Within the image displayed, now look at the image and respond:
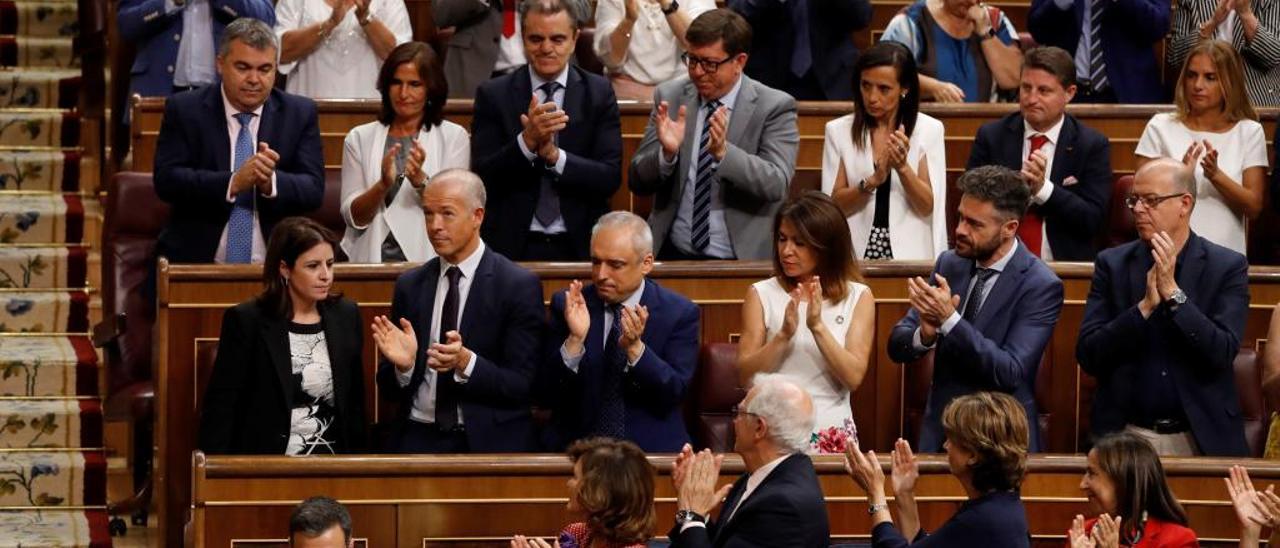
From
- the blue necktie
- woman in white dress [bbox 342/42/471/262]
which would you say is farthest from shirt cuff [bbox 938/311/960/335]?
the blue necktie

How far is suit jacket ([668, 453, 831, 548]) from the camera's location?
3.57 metres

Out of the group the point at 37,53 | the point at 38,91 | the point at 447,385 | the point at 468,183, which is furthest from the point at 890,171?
the point at 37,53

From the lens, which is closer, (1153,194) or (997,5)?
(1153,194)

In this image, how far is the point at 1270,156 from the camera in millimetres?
5762

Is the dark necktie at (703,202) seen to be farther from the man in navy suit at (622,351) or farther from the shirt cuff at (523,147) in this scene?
the man in navy suit at (622,351)

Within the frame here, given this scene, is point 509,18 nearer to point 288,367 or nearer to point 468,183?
point 468,183

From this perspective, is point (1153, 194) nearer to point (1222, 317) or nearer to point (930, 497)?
point (1222, 317)

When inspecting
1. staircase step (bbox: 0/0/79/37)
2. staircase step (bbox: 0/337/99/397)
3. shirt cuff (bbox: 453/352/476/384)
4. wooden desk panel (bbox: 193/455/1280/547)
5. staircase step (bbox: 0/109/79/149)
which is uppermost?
staircase step (bbox: 0/0/79/37)

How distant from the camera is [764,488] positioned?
3.61 meters

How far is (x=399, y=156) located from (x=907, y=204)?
4.24 feet

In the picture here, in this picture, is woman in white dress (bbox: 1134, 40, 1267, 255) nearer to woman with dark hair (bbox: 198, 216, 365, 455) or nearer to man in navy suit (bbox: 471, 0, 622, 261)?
man in navy suit (bbox: 471, 0, 622, 261)

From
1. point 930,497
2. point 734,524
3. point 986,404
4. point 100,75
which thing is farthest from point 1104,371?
point 100,75

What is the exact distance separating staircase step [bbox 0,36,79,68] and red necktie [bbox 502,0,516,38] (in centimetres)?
186

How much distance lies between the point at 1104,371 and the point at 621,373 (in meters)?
1.09
